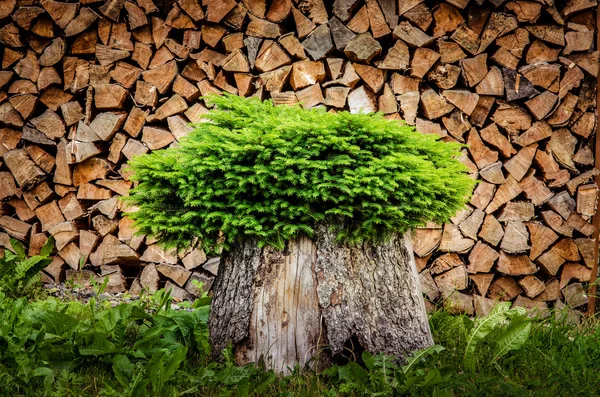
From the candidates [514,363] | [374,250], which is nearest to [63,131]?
[374,250]

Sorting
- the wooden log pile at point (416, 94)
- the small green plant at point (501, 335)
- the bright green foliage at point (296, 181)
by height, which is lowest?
the small green plant at point (501, 335)

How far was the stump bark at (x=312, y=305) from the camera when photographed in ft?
6.50

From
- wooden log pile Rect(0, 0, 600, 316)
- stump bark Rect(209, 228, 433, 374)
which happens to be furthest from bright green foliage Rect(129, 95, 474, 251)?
wooden log pile Rect(0, 0, 600, 316)

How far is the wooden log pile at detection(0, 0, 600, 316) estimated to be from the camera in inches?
130

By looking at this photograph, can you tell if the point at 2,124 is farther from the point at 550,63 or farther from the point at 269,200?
the point at 550,63

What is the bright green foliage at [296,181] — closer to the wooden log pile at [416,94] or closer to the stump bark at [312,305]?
the stump bark at [312,305]

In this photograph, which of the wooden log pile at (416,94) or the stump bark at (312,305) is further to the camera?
the wooden log pile at (416,94)

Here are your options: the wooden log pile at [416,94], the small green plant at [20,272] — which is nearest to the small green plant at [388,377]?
the wooden log pile at [416,94]

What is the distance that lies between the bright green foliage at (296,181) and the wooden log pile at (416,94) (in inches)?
51.6

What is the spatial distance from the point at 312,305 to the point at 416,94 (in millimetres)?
1851

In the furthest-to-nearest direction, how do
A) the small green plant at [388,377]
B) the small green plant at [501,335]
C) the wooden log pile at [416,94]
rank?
the wooden log pile at [416,94] < the small green plant at [501,335] < the small green plant at [388,377]

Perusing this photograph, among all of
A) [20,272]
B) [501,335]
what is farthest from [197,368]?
[20,272]

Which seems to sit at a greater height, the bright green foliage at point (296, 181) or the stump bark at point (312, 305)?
the bright green foliage at point (296, 181)

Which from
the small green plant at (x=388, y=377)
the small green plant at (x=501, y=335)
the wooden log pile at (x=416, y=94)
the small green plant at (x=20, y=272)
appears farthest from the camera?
the wooden log pile at (x=416, y=94)
